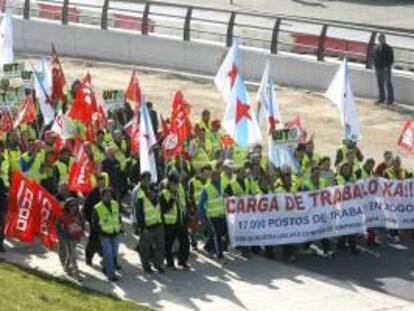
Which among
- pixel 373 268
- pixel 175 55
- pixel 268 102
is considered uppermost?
pixel 175 55

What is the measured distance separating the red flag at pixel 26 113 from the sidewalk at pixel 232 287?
155 inches

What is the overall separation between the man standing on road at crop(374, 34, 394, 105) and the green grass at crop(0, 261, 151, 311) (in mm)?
14487

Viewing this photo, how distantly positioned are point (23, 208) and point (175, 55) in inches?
718

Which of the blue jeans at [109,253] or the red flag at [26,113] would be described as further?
the red flag at [26,113]

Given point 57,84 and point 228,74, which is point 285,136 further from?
point 57,84

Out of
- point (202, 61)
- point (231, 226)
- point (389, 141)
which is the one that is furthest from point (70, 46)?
point (231, 226)

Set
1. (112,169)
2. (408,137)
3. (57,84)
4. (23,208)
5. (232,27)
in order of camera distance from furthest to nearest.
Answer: (232,27) → (57,84) → (408,137) → (112,169) → (23,208)

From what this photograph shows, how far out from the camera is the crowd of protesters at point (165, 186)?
18688 mm

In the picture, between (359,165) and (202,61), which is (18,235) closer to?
(359,165)

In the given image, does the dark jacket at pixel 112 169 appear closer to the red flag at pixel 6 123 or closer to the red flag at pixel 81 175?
the red flag at pixel 81 175

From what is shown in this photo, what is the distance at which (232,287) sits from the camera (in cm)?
1856

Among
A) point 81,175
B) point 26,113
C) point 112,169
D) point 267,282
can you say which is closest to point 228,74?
point 112,169

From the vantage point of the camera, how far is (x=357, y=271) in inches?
768

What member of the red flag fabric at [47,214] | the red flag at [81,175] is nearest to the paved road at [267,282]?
the red flag fabric at [47,214]
